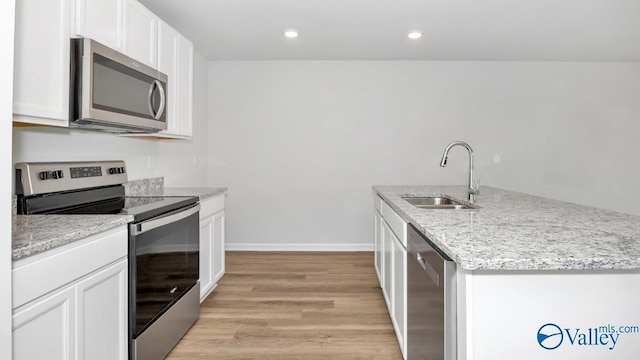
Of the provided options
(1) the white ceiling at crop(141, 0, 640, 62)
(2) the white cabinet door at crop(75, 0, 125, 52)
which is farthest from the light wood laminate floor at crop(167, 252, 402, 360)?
(1) the white ceiling at crop(141, 0, 640, 62)

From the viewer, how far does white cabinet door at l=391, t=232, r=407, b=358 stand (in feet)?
6.36

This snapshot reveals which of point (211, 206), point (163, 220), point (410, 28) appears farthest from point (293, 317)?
point (410, 28)

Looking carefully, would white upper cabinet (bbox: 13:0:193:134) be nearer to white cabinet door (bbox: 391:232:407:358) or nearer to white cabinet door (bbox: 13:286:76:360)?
white cabinet door (bbox: 13:286:76:360)

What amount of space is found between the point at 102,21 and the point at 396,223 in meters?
1.87

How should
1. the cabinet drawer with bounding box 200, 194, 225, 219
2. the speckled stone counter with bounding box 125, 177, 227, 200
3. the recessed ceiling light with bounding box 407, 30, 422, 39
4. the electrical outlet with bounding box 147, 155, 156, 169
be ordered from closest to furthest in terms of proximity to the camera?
the cabinet drawer with bounding box 200, 194, 225, 219 → the speckled stone counter with bounding box 125, 177, 227, 200 → the electrical outlet with bounding box 147, 155, 156, 169 → the recessed ceiling light with bounding box 407, 30, 422, 39

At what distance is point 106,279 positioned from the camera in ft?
5.04

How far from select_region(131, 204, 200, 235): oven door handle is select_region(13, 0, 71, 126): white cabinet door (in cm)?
57

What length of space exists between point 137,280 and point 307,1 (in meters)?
2.22

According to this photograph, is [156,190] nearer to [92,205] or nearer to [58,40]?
[92,205]

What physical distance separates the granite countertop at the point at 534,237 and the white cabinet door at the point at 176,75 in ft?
6.13

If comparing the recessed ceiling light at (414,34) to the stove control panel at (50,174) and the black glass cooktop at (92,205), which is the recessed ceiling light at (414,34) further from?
the stove control panel at (50,174)

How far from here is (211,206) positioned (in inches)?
113

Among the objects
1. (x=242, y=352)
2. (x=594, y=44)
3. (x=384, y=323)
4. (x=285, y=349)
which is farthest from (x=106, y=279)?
(x=594, y=44)

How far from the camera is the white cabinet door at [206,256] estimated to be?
8.77 ft
